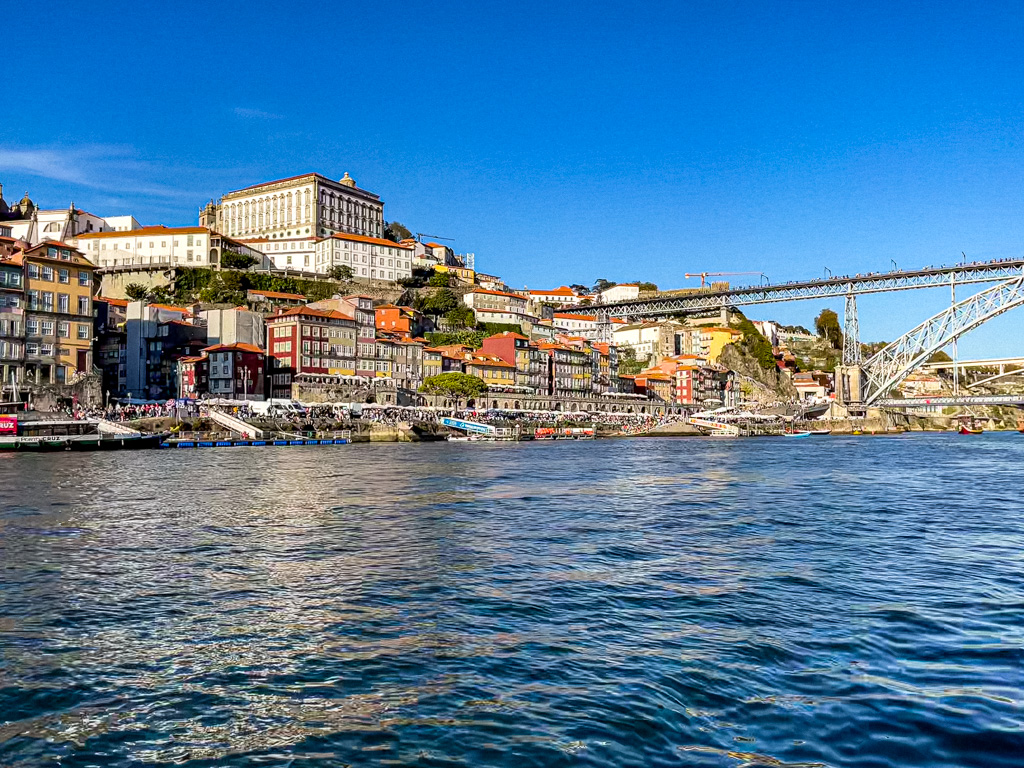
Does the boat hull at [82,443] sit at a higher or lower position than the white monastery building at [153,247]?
lower

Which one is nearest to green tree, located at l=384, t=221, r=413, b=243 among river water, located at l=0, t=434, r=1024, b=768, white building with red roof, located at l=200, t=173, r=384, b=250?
white building with red roof, located at l=200, t=173, r=384, b=250

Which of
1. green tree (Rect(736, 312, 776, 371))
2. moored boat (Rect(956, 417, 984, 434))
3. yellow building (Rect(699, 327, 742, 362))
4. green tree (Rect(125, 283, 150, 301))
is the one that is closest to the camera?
green tree (Rect(125, 283, 150, 301))

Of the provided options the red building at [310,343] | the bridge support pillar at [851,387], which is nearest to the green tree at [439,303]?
the red building at [310,343]

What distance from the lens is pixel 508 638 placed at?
7.50 metres

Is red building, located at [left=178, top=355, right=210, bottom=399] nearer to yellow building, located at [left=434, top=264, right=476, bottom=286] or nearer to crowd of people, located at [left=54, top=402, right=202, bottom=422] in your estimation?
crowd of people, located at [left=54, top=402, right=202, bottom=422]

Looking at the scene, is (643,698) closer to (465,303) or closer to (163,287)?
(163,287)

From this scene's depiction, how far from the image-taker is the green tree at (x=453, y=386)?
70562mm

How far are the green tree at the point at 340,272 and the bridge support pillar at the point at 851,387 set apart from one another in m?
55.4

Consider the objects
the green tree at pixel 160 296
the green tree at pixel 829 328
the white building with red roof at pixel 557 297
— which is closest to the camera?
the green tree at pixel 160 296

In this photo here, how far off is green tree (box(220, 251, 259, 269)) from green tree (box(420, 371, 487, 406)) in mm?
27604

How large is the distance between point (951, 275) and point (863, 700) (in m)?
84.3

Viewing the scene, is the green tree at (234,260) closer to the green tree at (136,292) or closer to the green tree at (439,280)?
the green tree at (136,292)

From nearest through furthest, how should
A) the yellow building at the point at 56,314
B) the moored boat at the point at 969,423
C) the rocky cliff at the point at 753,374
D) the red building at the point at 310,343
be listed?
the yellow building at the point at 56,314 < the red building at the point at 310,343 < the moored boat at the point at 969,423 < the rocky cliff at the point at 753,374

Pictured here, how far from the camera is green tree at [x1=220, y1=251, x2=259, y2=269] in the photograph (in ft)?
277
